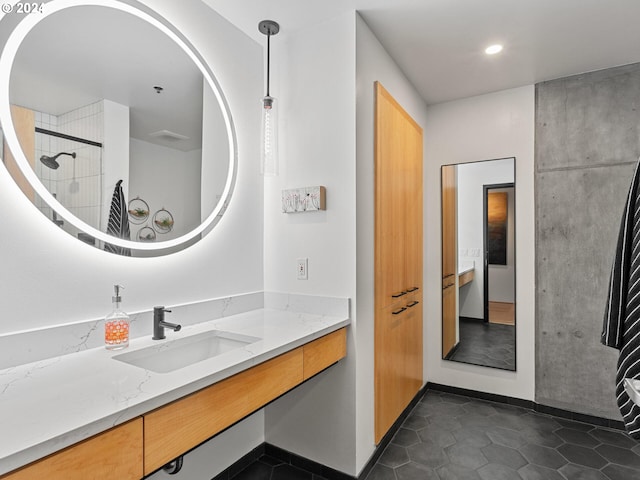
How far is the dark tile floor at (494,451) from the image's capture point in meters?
1.97

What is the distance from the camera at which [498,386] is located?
2.84 meters

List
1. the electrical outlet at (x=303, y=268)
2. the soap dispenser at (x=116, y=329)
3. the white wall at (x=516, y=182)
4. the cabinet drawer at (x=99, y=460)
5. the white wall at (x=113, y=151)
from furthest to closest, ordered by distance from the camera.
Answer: the white wall at (x=516, y=182) → the electrical outlet at (x=303, y=268) → the white wall at (x=113, y=151) → the soap dispenser at (x=116, y=329) → the cabinet drawer at (x=99, y=460)

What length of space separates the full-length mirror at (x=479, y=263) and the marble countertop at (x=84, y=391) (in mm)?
1958

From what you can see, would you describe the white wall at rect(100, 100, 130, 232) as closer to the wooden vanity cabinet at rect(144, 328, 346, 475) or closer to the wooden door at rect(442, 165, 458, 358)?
the wooden vanity cabinet at rect(144, 328, 346, 475)

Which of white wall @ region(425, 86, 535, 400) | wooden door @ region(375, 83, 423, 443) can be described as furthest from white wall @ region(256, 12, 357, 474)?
white wall @ region(425, 86, 535, 400)

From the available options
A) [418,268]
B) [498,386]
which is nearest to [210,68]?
[418,268]

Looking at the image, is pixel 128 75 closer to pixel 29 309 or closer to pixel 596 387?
pixel 29 309

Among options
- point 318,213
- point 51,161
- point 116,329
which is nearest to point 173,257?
point 116,329

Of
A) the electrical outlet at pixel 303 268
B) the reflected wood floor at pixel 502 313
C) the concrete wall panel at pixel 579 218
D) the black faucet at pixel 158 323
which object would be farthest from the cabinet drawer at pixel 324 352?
the concrete wall panel at pixel 579 218

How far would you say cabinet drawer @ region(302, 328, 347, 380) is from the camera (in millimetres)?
1580

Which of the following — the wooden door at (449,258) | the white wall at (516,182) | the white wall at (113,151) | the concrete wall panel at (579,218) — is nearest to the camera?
the white wall at (113,151)

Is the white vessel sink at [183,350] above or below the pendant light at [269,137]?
below

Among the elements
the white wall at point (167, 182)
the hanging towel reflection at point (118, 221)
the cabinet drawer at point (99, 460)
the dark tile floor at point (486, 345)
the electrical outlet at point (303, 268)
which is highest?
the white wall at point (167, 182)

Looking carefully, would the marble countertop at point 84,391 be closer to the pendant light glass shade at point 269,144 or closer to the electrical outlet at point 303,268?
the electrical outlet at point 303,268
